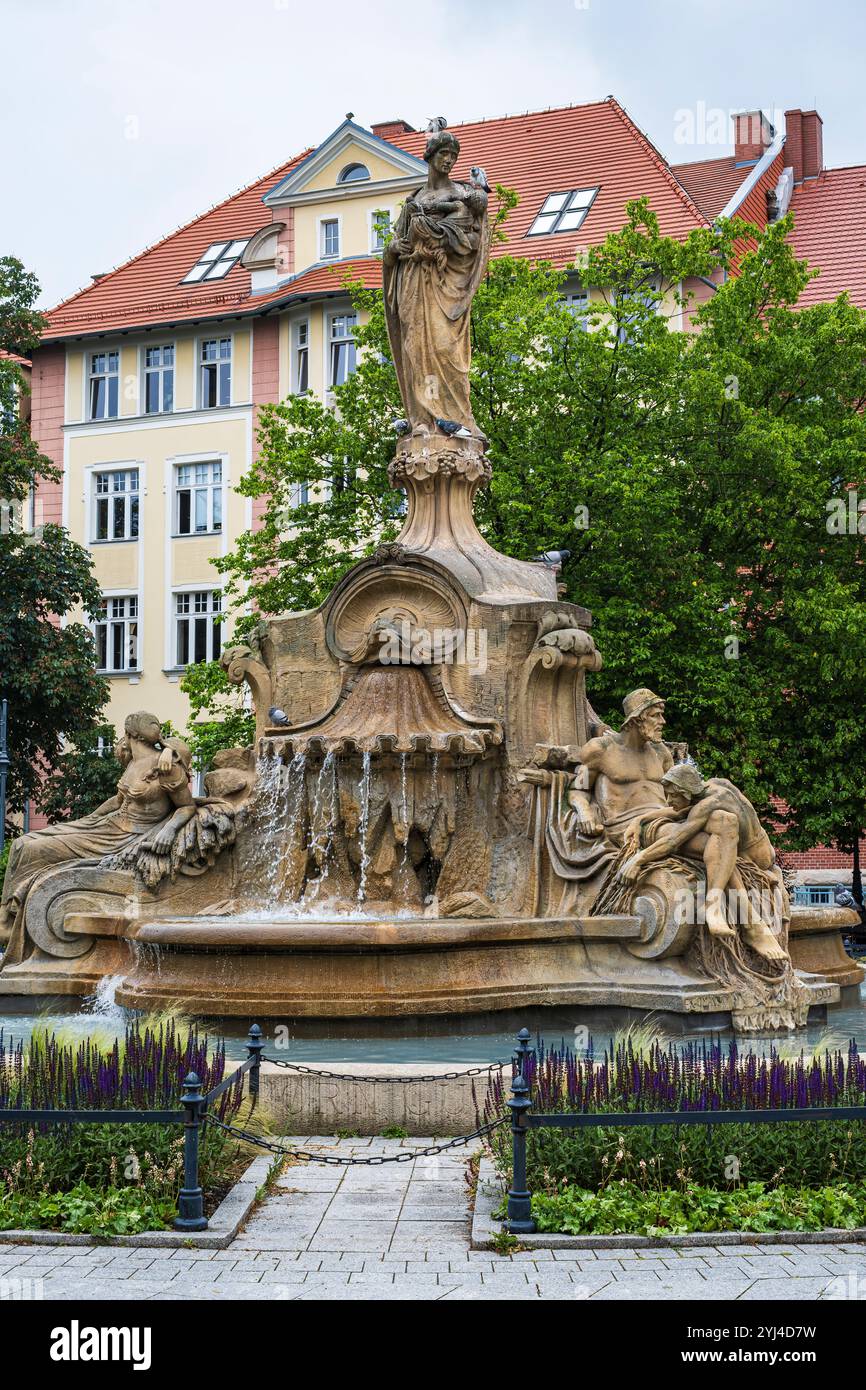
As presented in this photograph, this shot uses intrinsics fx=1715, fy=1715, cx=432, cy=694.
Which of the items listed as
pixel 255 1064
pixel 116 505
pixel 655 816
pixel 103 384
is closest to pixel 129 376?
pixel 103 384

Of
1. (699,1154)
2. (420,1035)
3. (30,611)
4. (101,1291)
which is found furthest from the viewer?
(30,611)

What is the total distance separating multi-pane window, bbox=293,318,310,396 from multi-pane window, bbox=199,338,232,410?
2138mm

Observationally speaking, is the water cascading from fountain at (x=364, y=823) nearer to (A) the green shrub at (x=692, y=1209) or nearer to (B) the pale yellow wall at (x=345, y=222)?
(A) the green shrub at (x=692, y=1209)

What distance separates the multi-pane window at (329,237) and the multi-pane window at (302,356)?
2172 mm

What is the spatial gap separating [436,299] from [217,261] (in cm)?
2980

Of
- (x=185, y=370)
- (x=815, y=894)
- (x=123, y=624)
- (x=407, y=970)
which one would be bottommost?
(x=815, y=894)

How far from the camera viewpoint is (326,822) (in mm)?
13406

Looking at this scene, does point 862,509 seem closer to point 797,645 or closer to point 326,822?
point 797,645

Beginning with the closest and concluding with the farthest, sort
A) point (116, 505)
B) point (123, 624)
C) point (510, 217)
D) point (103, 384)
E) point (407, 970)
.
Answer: point (407, 970) < point (510, 217) < point (123, 624) < point (116, 505) < point (103, 384)

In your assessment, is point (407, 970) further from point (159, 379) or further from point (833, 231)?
point (159, 379)

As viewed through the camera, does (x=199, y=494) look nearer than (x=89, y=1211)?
No

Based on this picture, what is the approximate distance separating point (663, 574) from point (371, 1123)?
17970 millimetres

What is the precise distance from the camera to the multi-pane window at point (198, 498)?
41750 millimetres

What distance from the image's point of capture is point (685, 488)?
88.3 ft
